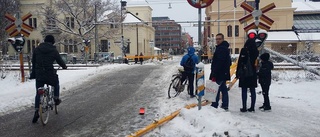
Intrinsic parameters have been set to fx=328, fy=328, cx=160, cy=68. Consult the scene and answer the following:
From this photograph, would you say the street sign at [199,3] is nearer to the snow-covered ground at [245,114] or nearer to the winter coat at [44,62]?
the snow-covered ground at [245,114]

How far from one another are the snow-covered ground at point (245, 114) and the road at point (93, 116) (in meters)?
0.56

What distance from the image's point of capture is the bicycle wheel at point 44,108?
23.2ft

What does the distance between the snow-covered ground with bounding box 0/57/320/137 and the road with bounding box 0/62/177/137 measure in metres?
0.56

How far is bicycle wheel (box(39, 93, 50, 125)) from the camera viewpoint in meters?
7.07

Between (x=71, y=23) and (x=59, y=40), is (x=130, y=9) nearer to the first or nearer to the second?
(x=71, y=23)

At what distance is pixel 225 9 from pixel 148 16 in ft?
64.4

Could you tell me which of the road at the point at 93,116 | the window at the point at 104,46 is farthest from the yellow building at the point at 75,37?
the road at the point at 93,116

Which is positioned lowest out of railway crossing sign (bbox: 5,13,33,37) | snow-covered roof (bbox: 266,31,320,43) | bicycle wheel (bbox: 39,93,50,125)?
bicycle wheel (bbox: 39,93,50,125)

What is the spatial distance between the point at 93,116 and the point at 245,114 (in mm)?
3682

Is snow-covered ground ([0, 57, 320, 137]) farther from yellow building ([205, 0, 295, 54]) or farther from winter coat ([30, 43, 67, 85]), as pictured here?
yellow building ([205, 0, 295, 54])

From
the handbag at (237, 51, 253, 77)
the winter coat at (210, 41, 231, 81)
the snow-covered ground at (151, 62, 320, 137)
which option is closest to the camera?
the snow-covered ground at (151, 62, 320, 137)

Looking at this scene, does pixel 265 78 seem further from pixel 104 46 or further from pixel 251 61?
pixel 104 46

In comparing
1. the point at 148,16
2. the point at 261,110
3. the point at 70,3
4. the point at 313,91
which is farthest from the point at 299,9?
the point at 261,110

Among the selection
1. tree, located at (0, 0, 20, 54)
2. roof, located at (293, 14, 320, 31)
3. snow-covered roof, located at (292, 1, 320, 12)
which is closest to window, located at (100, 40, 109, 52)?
tree, located at (0, 0, 20, 54)
